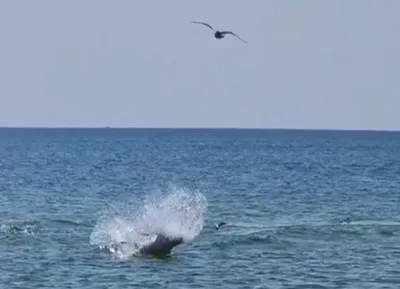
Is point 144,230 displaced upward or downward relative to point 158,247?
upward

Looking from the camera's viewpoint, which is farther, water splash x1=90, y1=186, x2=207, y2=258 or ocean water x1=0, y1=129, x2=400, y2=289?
water splash x1=90, y1=186, x2=207, y2=258

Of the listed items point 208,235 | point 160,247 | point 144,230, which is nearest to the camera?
point 160,247

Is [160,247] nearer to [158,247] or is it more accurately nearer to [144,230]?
[158,247]

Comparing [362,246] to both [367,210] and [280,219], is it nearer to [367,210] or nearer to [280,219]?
[280,219]

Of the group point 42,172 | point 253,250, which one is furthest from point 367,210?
point 42,172

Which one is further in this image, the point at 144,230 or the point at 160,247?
the point at 144,230

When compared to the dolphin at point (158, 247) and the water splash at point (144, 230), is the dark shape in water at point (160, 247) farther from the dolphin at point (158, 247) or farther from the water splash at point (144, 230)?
the water splash at point (144, 230)

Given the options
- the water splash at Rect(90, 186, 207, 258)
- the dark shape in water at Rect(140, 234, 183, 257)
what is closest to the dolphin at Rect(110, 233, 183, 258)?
the dark shape in water at Rect(140, 234, 183, 257)

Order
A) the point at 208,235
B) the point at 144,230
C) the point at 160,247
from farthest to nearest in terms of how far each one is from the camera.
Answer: the point at 208,235, the point at 144,230, the point at 160,247

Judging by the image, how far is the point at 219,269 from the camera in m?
44.8

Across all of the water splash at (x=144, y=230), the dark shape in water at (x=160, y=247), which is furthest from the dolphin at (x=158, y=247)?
the water splash at (x=144, y=230)

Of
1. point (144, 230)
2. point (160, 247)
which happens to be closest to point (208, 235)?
point (144, 230)

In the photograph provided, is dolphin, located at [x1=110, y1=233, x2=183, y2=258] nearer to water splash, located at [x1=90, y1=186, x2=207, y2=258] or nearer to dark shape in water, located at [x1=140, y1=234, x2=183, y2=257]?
dark shape in water, located at [x1=140, y1=234, x2=183, y2=257]

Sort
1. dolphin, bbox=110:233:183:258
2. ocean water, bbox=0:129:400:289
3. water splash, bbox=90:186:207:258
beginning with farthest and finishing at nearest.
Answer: water splash, bbox=90:186:207:258 < dolphin, bbox=110:233:183:258 < ocean water, bbox=0:129:400:289
